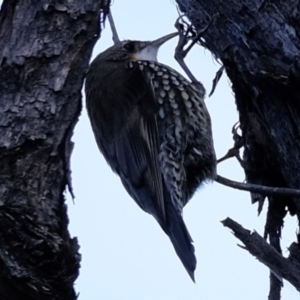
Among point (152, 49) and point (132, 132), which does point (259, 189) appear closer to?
point (132, 132)

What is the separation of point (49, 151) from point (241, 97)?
1.80 metres

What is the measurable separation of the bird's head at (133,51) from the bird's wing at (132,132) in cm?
22

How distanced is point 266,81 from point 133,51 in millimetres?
1273

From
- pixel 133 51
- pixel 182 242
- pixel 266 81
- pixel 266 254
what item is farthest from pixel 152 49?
pixel 266 254

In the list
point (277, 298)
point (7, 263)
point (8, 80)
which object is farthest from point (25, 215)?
point (277, 298)

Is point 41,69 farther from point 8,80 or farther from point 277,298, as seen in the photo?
point 277,298

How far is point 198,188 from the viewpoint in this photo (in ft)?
16.3

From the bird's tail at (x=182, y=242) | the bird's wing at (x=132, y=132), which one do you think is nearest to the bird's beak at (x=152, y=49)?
the bird's wing at (x=132, y=132)

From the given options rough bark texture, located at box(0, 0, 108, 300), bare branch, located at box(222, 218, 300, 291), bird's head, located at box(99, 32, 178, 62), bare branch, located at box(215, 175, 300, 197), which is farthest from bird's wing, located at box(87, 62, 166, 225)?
rough bark texture, located at box(0, 0, 108, 300)

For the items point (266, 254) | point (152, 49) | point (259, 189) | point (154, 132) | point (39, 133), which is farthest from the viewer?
point (152, 49)

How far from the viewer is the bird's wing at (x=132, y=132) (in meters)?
4.69

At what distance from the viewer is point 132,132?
479 cm

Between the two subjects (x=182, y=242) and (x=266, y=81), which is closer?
(x=266, y=81)

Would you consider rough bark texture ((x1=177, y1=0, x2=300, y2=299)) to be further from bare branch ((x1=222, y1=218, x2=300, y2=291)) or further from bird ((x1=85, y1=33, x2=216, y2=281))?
bare branch ((x1=222, y1=218, x2=300, y2=291))
